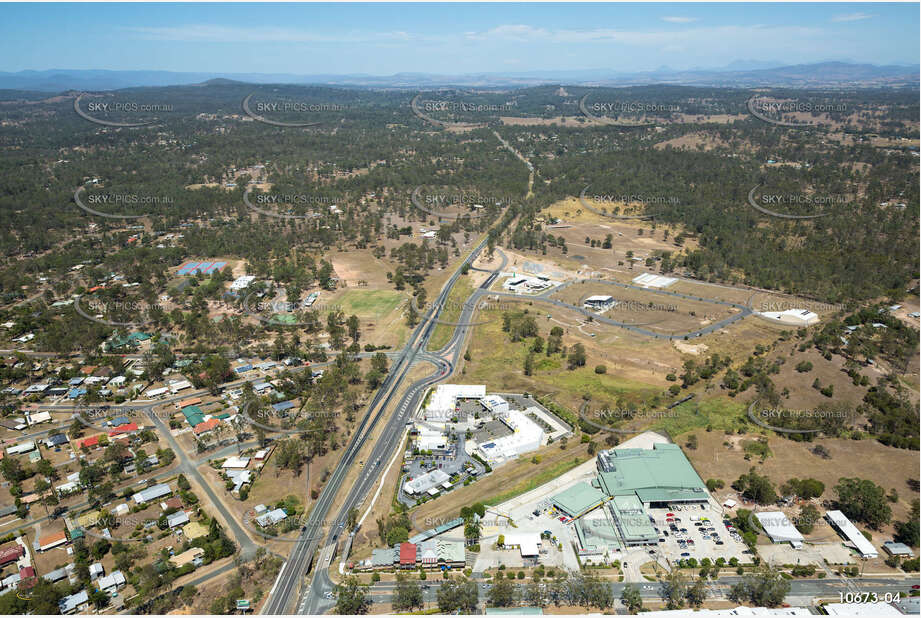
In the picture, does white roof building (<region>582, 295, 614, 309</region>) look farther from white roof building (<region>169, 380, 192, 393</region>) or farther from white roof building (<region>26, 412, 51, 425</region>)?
white roof building (<region>26, 412, 51, 425</region>)

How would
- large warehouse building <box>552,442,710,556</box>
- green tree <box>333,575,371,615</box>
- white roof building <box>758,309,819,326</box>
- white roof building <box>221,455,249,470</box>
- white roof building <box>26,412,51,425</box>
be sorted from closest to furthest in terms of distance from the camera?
1. green tree <box>333,575,371,615</box>
2. large warehouse building <box>552,442,710,556</box>
3. white roof building <box>221,455,249,470</box>
4. white roof building <box>26,412,51,425</box>
5. white roof building <box>758,309,819,326</box>

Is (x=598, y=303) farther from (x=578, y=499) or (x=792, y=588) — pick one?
(x=792, y=588)

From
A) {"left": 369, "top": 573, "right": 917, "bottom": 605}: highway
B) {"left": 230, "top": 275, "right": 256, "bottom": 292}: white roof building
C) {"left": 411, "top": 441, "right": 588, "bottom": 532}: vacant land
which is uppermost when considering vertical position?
{"left": 369, "top": 573, "right": 917, "bottom": 605}: highway

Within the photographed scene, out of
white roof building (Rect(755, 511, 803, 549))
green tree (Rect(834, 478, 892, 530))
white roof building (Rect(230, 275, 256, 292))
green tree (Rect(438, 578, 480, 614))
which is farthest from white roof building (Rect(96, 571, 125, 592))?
white roof building (Rect(230, 275, 256, 292))

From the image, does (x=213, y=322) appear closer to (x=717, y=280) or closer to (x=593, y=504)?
(x=593, y=504)

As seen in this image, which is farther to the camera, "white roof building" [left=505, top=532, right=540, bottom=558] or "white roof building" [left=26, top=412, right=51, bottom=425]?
"white roof building" [left=26, top=412, right=51, bottom=425]

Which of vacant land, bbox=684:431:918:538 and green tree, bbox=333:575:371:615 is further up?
green tree, bbox=333:575:371:615

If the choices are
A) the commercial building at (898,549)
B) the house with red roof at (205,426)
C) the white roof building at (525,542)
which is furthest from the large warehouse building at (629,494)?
the house with red roof at (205,426)
